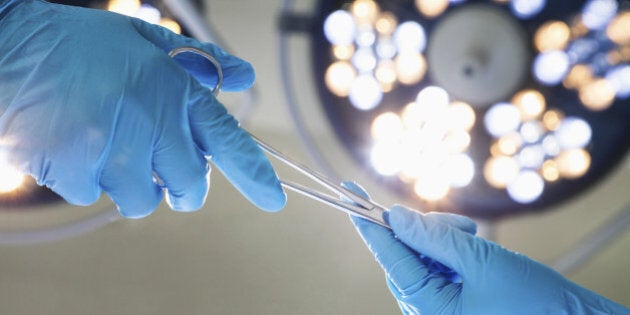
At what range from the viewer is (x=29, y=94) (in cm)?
82

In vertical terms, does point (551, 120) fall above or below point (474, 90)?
above

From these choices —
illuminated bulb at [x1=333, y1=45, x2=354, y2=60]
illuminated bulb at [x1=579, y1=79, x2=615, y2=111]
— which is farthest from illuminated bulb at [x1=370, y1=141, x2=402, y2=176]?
illuminated bulb at [x1=579, y1=79, x2=615, y2=111]

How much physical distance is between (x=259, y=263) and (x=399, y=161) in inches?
17.8

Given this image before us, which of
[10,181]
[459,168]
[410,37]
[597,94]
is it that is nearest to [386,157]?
[459,168]

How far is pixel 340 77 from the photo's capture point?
1321mm

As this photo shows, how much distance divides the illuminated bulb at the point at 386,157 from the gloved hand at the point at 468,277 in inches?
15.8

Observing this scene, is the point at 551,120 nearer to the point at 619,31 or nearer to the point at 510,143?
the point at 510,143

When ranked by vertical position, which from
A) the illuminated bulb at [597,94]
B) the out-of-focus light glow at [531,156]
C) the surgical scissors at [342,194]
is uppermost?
the illuminated bulb at [597,94]

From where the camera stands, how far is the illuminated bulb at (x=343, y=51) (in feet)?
4.27

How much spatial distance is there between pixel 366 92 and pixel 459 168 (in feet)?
0.92

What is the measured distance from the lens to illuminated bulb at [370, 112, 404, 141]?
130cm

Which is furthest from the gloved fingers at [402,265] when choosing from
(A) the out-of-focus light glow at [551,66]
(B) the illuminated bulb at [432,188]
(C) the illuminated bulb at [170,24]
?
(C) the illuminated bulb at [170,24]

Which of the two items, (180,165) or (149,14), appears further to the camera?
(149,14)

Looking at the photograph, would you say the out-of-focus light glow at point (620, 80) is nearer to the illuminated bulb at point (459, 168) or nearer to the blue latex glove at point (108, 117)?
the illuminated bulb at point (459, 168)
